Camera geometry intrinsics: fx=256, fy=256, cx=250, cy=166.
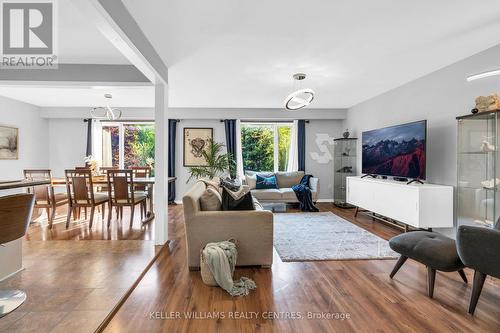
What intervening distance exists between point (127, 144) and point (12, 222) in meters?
5.57

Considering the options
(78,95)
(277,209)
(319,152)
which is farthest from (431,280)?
(78,95)

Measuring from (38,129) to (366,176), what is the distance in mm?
7898

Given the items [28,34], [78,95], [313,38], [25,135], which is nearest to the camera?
[28,34]

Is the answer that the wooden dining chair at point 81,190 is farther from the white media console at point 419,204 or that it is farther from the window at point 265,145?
the white media console at point 419,204

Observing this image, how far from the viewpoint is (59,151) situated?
6773mm

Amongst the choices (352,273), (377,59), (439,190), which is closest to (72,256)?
(352,273)

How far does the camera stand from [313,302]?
213 cm

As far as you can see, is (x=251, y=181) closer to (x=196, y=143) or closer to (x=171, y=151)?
(x=196, y=143)

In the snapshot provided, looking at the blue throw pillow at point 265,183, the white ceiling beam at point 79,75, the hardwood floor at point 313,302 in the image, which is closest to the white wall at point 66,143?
the white ceiling beam at point 79,75

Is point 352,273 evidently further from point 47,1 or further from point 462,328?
point 47,1

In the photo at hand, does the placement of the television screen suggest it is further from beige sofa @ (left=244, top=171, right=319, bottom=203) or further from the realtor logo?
the realtor logo

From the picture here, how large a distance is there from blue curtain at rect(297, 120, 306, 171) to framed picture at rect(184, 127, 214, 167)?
7.58 feet

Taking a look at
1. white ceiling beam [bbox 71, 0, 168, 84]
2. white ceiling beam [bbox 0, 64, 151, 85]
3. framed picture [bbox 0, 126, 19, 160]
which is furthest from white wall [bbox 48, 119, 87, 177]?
white ceiling beam [bbox 71, 0, 168, 84]

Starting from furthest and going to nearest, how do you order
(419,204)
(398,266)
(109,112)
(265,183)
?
(265,183) → (109,112) → (419,204) → (398,266)
